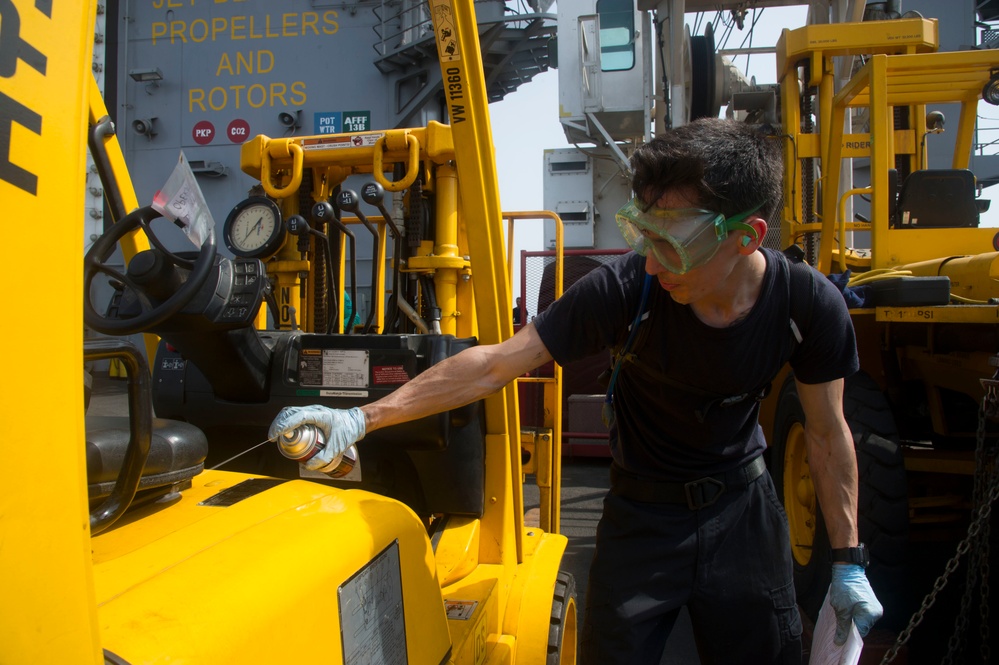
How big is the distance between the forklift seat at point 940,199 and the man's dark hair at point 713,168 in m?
2.82

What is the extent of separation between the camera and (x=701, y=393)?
6.31 ft

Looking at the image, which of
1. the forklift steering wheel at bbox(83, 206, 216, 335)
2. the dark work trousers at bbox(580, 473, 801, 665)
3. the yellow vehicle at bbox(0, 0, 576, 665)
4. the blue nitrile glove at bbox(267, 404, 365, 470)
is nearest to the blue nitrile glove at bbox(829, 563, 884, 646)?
the dark work trousers at bbox(580, 473, 801, 665)

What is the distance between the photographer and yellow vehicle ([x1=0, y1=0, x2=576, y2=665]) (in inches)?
26.5

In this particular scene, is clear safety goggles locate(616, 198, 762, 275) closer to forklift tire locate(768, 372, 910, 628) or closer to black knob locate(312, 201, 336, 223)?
black knob locate(312, 201, 336, 223)

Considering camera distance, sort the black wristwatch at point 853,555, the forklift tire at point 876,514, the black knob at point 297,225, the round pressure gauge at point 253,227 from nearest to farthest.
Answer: the black wristwatch at point 853,555 → the round pressure gauge at point 253,227 → the black knob at point 297,225 → the forklift tire at point 876,514

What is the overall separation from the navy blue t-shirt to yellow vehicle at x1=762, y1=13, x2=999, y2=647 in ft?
2.35

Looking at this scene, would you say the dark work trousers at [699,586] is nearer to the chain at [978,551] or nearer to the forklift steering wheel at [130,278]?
the chain at [978,551]

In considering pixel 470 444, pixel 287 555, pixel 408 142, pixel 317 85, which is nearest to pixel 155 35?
pixel 317 85

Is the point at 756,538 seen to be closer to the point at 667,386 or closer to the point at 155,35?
the point at 667,386

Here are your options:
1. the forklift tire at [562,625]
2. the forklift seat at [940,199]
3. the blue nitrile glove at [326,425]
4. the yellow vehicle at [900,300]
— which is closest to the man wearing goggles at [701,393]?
the blue nitrile glove at [326,425]

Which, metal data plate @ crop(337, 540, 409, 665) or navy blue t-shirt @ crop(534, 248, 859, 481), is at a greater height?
navy blue t-shirt @ crop(534, 248, 859, 481)

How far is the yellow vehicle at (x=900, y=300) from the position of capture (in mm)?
2984

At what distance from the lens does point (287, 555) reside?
3.74 feet

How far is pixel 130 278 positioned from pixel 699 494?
158cm
